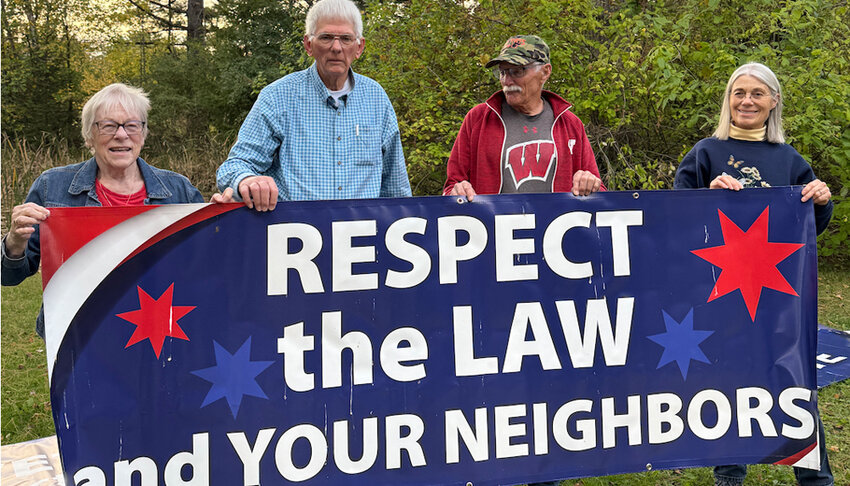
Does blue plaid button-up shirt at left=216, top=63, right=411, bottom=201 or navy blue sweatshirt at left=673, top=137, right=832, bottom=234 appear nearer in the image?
blue plaid button-up shirt at left=216, top=63, right=411, bottom=201

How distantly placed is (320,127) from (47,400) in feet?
11.6

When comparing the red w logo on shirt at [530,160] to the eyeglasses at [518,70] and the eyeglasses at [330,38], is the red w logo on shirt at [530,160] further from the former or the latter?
the eyeglasses at [330,38]

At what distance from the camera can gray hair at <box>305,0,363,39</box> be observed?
3.11 meters

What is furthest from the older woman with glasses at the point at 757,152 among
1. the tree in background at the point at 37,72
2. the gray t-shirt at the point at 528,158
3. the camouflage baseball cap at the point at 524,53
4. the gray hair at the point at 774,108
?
the tree in background at the point at 37,72

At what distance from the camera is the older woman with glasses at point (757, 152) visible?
130 inches

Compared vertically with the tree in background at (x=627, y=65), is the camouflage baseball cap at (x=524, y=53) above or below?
below

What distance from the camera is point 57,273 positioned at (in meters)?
2.76

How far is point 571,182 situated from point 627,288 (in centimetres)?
58

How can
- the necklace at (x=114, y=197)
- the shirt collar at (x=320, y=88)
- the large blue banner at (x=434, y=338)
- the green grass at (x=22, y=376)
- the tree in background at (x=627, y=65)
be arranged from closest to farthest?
the large blue banner at (x=434, y=338) → the necklace at (x=114, y=197) → the shirt collar at (x=320, y=88) → the green grass at (x=22, y=376) → the tree in background at (x=627, y=65)

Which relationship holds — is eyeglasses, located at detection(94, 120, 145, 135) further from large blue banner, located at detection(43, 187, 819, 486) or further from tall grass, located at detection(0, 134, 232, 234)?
tall grass, located at detection(0, 134, 232, 234)

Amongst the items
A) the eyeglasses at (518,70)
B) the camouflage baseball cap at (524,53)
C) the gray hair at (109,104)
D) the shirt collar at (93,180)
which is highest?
the camouflage baseball cap at (524,53)

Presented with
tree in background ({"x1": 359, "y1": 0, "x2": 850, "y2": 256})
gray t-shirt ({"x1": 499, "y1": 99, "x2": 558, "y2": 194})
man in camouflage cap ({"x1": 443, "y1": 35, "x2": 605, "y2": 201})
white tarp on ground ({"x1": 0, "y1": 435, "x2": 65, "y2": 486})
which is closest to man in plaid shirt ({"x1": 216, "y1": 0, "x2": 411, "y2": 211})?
man in camouflage cap ({"x1": 443, "y1": 35, "x2": 605, "y2": 201})

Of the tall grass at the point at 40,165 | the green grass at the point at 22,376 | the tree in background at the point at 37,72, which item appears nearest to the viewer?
the green grass at the point at 22,376

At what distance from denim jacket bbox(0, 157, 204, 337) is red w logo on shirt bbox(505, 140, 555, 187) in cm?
138
